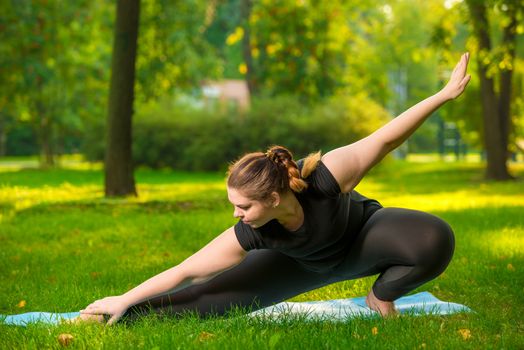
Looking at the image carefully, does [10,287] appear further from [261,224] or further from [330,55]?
[330,55]

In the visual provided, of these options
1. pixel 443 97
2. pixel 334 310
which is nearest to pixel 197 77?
pixel 334 310

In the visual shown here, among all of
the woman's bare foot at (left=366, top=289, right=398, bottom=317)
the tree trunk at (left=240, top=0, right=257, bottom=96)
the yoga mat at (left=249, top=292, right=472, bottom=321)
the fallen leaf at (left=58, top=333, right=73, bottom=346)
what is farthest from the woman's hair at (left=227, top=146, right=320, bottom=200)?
the tree trunk at (left=240, top=0, right=257, bottom=96)

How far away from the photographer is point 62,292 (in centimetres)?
548

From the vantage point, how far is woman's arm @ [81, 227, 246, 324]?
155 inches

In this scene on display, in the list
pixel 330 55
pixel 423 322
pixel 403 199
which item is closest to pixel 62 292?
pixel 423 322

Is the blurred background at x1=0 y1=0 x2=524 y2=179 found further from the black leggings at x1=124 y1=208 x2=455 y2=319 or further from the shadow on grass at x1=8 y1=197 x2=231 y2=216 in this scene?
the black leggings at x1=124 y1=208 x2=455 y2=319

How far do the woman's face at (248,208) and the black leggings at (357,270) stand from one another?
2.15ft

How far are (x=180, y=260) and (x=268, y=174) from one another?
3550mm

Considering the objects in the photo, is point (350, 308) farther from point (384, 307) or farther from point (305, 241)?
point (305, 241)

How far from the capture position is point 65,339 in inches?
147

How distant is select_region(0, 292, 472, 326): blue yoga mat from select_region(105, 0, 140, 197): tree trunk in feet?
24.5

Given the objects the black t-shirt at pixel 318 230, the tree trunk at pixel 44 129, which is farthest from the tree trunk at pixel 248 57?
the black t-shirt at pixel 318 230

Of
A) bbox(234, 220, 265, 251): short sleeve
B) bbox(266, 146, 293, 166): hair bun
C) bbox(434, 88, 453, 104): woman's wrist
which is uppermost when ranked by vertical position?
bbox(434, 88, 453, 104): woman's wrist

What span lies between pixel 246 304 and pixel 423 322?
3.36 ft
